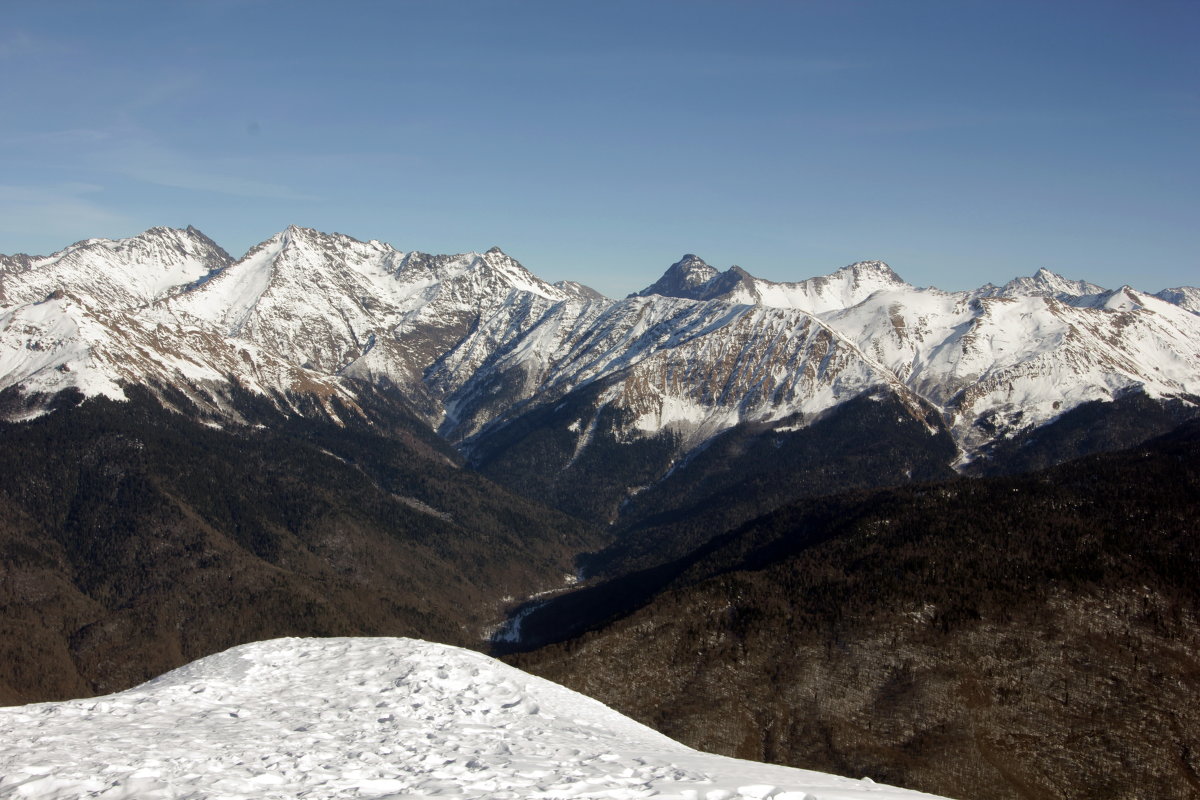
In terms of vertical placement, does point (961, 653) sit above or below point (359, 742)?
above

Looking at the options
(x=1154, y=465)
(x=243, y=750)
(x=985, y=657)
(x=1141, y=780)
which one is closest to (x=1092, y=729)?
(x=1141, y=780)

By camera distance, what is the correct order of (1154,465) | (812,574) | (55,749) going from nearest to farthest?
(55,749), (812,574), (1154,465)

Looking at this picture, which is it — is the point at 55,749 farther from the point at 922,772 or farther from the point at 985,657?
the point at 985,657

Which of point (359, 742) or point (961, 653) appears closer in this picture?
point (359, 742)

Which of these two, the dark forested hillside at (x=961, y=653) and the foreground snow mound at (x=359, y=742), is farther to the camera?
the dark forested hillside at (x=961, y=653)

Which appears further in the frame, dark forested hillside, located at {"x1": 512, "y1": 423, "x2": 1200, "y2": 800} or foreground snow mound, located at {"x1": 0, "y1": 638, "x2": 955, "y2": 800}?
dark forested hillside, located at {"x1": 512, "y1": 423, "x2": 1200, "y2": 800}
